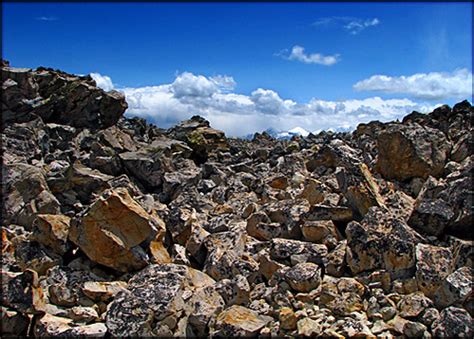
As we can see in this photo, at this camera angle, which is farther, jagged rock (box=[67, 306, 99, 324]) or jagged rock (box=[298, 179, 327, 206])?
jagged rock (box=[298, 179, 327, 206])

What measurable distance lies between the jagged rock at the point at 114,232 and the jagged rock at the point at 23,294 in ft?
6.33

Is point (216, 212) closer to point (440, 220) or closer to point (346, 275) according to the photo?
point (346, 275)

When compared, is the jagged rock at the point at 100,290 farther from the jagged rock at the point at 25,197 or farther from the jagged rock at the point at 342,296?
the jagged rock at the point at 25,197

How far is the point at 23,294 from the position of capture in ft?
35.6

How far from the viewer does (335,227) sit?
13.3m

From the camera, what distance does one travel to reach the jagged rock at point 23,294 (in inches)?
422

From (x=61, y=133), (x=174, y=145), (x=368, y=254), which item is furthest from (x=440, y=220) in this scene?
(x=61, y=133)

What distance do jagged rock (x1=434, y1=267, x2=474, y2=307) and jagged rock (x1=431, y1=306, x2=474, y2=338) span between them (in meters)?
0.44

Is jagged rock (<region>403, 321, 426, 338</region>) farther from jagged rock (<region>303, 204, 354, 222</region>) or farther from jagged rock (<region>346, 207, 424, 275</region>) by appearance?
jagged rock (<region>303, 204, 354, 222</region>)

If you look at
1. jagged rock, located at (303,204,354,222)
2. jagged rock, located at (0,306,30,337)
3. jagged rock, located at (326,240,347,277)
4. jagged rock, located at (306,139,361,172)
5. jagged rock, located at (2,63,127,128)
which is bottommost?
jagged rock, located at (0,306,30,337)

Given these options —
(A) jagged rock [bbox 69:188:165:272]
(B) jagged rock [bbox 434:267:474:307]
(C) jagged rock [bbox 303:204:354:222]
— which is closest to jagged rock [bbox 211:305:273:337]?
(A) jagged rock [bbox 69:188:165:272]

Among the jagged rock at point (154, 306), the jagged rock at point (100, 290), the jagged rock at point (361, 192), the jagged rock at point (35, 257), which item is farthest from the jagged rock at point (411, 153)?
the jagged rock at point (35, 257)

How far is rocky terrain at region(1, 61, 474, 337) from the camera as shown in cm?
1002

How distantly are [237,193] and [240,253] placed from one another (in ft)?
22.2
